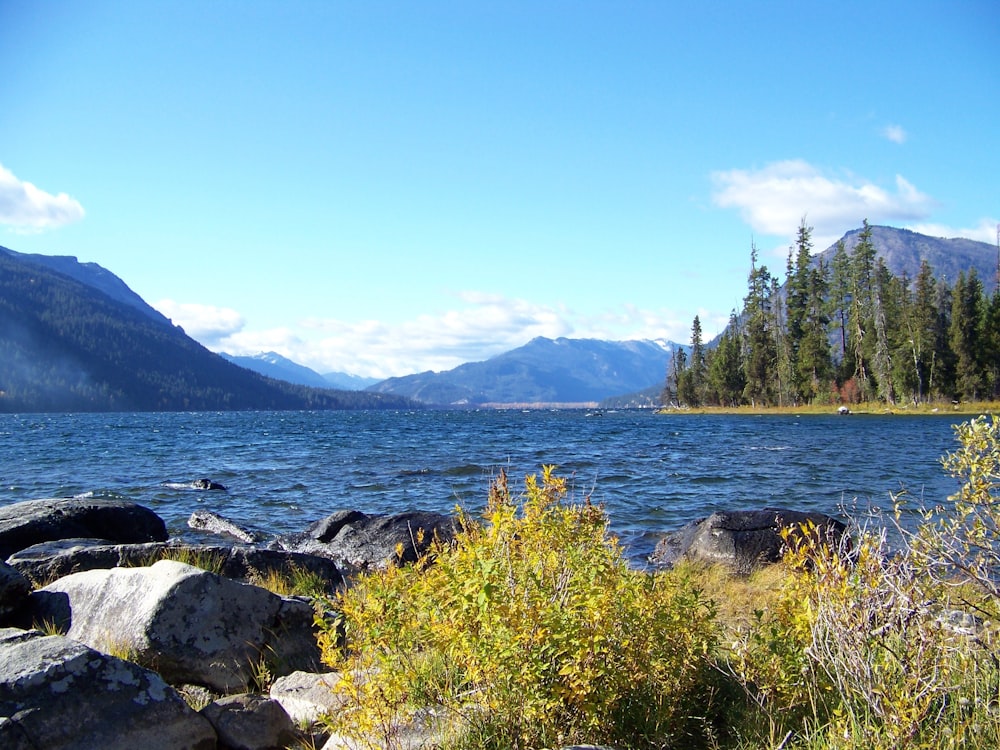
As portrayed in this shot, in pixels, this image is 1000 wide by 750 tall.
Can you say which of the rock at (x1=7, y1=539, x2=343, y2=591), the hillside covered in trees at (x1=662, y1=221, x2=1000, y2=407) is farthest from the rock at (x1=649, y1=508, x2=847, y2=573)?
the hillside covered in trees at (x1=662, y1=221, x2=1000, y2=407)

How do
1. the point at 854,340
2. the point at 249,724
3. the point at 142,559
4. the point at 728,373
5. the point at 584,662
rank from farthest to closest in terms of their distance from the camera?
1. the point at 728,373
2. the point at 854,340
3. the point at 142,559
4. the point at 249,724
5. the point at 584,662

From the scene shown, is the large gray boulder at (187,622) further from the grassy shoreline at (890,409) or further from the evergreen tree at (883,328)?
the evergreen tree at (883,328)

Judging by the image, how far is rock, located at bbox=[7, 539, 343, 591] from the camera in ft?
30.0

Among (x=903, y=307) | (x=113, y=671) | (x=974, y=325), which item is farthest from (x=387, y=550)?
(x=903, y=307)

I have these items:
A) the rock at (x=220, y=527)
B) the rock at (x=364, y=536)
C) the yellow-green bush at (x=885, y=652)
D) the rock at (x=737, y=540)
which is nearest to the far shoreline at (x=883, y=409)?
the rock at (x=737, y=540)

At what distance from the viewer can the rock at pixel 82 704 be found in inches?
176

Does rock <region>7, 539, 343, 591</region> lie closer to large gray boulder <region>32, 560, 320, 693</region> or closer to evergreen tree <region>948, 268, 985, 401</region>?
large gray boulder <region>32, 560, 320, 693</region>

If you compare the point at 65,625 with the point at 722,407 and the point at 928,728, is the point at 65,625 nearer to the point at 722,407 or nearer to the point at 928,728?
the point at 928,728

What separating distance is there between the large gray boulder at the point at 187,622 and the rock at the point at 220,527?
10.5m

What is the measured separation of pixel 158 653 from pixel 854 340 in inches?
3873

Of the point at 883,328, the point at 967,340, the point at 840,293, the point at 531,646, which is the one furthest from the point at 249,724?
the point at 840,293

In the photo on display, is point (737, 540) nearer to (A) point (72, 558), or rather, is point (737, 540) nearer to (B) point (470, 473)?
(A) point (72, 558)

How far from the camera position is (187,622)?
6488 mm

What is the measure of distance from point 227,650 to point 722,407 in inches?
4411
